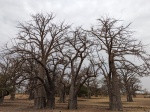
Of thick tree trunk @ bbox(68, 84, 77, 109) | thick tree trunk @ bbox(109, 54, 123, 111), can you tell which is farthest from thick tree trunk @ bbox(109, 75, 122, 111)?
thick tree trunk @ bbox(68, 84, 77, 109)

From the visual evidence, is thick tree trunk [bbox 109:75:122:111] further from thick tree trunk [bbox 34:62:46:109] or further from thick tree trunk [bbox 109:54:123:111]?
thick tree trunk [bbox 34:62:46:109]

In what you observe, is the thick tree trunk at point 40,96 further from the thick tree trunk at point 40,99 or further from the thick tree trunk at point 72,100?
the thick tree trunk at point 72,100

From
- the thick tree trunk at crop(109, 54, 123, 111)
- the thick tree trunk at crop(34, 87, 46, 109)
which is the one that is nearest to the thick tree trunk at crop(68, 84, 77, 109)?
the thick tree trunk at crop(34, 87, 46, 109)

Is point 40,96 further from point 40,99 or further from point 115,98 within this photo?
point 115,98

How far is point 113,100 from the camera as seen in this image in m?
23.2

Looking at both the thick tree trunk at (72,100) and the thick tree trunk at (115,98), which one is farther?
the thick tree trunk at (72,100)

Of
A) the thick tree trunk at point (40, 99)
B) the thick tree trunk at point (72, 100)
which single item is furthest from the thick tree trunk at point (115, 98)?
the thick tree trunk at point (40, 99)

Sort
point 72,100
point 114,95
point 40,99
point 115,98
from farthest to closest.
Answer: point 40,99 < point 72,100 < point 114,95 < point 115,98

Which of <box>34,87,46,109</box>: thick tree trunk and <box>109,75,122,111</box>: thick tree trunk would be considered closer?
<box>109,75,122,111</box>: thick tree trunk

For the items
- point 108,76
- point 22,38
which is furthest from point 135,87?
point 22,38

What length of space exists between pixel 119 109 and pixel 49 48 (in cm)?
953

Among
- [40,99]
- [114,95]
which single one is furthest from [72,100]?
[114,95]

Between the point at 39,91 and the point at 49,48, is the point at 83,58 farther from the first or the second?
the point at 39,91

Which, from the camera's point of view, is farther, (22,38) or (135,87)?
(135,87)
